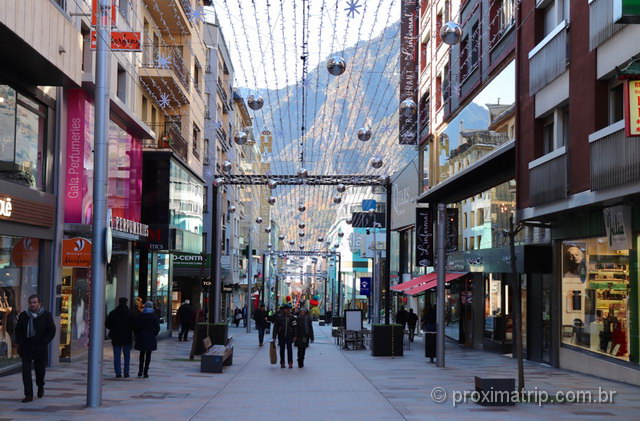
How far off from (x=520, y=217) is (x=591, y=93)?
18.6ft

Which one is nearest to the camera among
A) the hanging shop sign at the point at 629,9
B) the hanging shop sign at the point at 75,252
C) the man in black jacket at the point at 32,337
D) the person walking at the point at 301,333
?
the hanging shop sign at the point at 629,9

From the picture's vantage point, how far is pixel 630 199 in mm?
17453

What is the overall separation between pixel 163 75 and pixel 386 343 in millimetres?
14658

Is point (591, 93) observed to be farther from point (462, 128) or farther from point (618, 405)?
point (462, 128)

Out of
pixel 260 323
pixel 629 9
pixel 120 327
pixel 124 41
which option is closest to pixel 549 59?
pixel 629 9

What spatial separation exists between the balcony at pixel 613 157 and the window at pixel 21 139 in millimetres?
12883

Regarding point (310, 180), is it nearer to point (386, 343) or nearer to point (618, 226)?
point (386, 343)

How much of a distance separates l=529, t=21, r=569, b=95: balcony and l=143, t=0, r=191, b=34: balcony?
1466 centimetres

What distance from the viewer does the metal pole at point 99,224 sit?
1327cm

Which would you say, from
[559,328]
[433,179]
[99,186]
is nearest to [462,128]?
[433,179]

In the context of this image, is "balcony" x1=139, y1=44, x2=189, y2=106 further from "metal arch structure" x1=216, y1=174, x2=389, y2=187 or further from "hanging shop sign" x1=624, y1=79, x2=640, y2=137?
"hanging shop sign" x1=624, y1=79, x2=640, y2=137

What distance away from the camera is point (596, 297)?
2070 centimetres

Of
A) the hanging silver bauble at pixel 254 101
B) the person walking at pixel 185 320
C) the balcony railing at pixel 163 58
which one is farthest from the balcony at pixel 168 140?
the hanging silver bauble at pixel 254 101

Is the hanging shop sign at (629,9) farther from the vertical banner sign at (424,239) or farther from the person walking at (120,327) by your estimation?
the vertical banner sign at (424,239)
